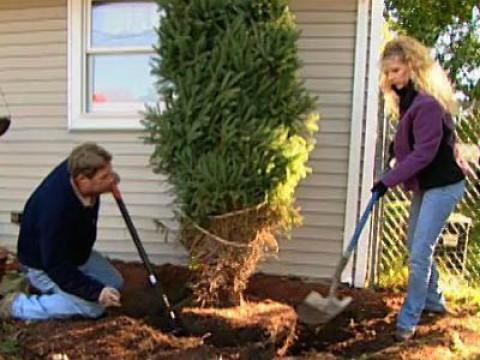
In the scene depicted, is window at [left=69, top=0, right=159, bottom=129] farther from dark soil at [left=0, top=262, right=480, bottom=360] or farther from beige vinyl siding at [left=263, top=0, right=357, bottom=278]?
dark soil at [left=0, top=262, right=480, bottom=360]

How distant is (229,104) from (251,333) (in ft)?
4.85

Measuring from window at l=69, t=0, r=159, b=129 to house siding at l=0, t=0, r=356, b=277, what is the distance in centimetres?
12

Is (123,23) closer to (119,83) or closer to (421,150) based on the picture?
(119,83)

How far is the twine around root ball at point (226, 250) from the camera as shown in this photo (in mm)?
4504

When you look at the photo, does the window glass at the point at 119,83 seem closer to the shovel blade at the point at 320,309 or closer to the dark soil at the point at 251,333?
the dark soil at the point at 251,333

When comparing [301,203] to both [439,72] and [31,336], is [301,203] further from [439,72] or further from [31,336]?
[31,336]

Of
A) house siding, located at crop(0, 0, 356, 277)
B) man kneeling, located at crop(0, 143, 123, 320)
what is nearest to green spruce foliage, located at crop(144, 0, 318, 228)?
man kneeling, located at crop(0, 143, 123, 320)

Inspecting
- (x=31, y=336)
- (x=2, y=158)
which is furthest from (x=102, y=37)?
(x=31, y=336)

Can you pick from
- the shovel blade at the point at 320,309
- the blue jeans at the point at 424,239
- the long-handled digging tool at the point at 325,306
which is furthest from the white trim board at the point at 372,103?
the shovel blade at the point at 320,309

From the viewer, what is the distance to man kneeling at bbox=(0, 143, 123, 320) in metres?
3.85

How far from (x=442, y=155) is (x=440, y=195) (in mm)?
240

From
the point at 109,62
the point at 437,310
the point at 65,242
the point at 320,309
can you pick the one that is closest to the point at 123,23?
the point at 109,62

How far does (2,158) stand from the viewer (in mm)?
6395

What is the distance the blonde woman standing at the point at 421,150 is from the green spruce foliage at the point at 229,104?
0.73 meters
